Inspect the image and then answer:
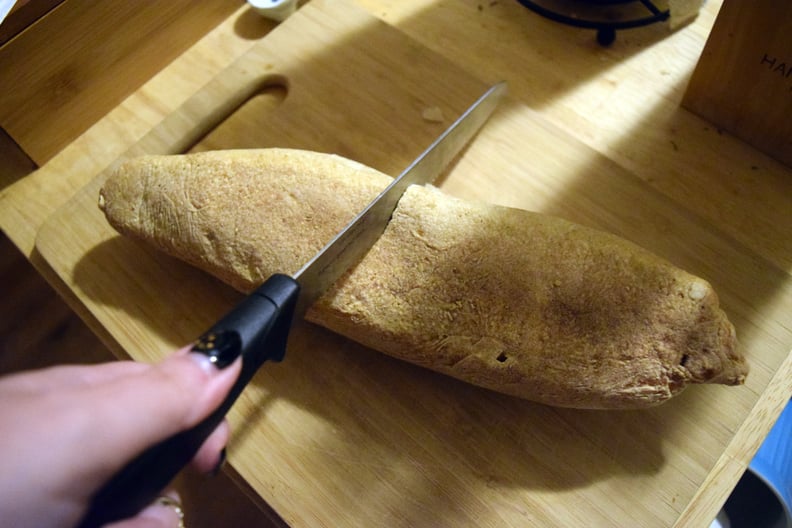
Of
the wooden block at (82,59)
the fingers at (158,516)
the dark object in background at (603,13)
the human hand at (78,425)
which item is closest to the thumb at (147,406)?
the human hand at (78,425)

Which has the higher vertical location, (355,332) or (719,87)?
(719,87)

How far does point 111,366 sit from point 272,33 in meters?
1.10

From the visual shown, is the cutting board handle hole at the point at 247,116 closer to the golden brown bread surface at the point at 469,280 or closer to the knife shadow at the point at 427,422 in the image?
the golden brown bread surface at the point at 469,280

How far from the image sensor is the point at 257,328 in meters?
0.79

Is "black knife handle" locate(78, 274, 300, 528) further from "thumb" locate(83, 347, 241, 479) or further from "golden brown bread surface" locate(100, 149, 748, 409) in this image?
"golden brown bread surface" locate(100, 149, 748, 409)

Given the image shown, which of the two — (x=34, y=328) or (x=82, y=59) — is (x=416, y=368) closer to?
(x=82, y=59)

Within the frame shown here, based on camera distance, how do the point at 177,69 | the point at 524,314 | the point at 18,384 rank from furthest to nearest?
the point at 177,69 < the point at 524,314 < the point at 18,384

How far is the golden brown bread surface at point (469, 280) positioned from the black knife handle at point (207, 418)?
0.21 meters

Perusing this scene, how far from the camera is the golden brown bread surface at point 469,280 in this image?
99 cm

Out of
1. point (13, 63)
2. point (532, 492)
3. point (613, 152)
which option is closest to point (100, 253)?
point (13, 63)

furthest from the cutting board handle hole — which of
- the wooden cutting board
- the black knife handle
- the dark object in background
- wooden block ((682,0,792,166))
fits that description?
wooden block ((682,0,792,166))

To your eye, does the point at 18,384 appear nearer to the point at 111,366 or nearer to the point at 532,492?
the point at 111,366

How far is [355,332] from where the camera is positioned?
1117 millimetres

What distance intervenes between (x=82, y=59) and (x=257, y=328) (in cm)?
107
